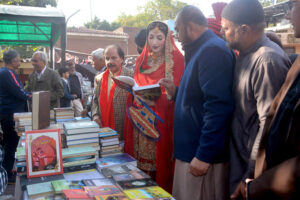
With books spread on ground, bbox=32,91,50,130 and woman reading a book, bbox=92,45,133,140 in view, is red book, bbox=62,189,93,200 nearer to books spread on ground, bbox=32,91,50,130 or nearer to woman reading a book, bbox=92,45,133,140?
books spread on ground, bbox=32,91,50,130

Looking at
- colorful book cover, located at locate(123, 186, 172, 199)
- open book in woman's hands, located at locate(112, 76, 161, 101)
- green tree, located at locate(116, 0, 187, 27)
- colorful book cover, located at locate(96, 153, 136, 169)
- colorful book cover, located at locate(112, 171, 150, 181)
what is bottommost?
colorful book cover, located at locate(96, 153, 136, 169)

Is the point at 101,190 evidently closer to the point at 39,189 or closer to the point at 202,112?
the point at 39,189

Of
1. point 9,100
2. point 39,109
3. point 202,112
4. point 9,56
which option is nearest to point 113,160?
point 39,109

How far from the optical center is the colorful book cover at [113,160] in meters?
2.05

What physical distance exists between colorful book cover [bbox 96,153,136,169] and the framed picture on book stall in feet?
1.00

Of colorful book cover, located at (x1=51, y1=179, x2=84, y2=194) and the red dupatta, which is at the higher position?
the red dupatta

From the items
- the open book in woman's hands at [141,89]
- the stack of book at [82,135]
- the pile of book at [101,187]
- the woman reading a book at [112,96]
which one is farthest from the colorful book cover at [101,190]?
the woman reading a book at [112,96]

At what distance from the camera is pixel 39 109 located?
223 centimetres

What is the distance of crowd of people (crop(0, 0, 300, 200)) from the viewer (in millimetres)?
1005

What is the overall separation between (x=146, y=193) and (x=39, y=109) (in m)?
1.21

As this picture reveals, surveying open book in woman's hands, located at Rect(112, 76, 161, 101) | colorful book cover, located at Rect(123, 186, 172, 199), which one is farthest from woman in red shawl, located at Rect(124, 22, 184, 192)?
colorful book cover, located at Rect(123, 186, 172, 199)

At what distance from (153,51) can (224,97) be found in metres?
1.15

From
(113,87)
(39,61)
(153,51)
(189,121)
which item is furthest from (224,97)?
(39,61)

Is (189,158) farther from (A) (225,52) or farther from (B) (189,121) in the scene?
(A) (225,52)
